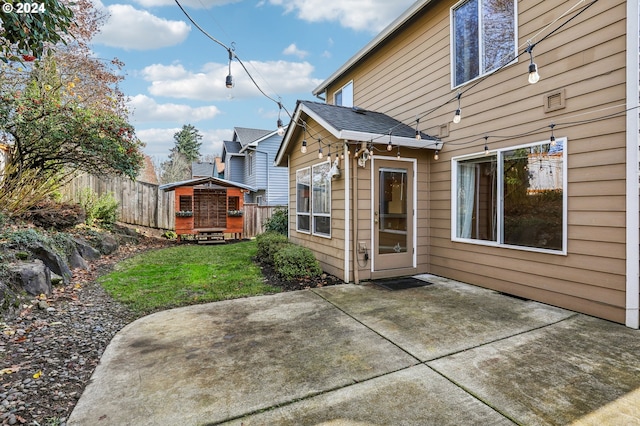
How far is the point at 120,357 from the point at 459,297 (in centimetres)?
409

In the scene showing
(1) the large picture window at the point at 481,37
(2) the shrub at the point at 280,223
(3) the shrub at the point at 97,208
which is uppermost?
(1) the large picture window at the point at 481,37

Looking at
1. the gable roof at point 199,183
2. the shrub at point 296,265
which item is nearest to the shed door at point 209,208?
the gable roof at point 199,183

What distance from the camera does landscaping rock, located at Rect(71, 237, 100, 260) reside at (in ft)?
20.7

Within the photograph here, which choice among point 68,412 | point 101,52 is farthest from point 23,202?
point 101,52

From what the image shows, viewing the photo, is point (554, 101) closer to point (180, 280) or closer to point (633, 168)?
point (633, 168)

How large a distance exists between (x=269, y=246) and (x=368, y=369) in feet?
15.0

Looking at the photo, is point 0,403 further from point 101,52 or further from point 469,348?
point 101,52

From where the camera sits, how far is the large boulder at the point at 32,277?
3660 mm

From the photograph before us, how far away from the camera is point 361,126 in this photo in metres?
5.47

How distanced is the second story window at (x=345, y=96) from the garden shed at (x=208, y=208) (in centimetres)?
461

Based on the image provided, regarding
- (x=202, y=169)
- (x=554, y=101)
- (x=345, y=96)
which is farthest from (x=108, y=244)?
(x=202, y=169)

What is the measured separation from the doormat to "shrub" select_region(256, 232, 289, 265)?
227 centimetres

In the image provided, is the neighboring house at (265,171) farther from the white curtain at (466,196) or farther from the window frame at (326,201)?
the white curtain at (466,196)

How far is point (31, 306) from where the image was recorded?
351 cm
